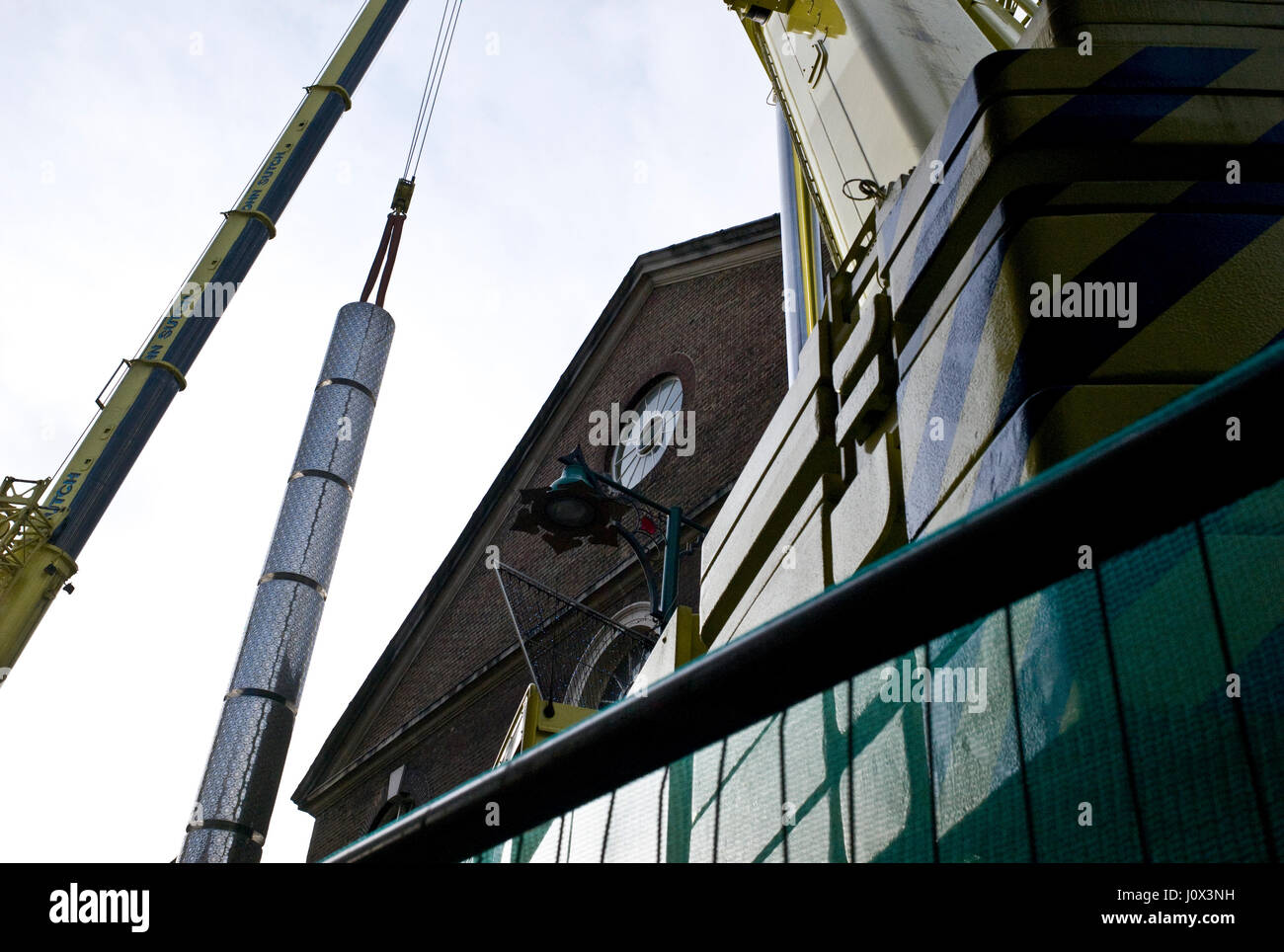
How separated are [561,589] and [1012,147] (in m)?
13.6

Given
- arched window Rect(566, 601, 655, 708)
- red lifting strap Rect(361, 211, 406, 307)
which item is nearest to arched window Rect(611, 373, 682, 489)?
arched window Rect(566, 601, 655, 708)

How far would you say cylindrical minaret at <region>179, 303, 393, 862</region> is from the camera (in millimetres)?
8391

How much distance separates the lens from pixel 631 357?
62.4 feet

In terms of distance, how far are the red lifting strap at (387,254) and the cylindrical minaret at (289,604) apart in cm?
189

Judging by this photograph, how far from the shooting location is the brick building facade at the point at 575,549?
15.2 m

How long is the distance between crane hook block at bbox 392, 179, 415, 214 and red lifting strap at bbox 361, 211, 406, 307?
66 cm

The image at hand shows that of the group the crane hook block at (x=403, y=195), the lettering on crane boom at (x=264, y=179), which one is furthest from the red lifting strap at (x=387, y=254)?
the lettering on crane boom at (x=264, y=179)

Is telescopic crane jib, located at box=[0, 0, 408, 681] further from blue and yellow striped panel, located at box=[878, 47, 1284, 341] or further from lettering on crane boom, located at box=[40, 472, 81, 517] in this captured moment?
blue and yellow striped panel, located at box=[878, 47, 1284, 341]

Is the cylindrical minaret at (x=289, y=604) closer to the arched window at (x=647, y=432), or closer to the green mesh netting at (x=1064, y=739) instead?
the arched window at (x=647, y=432)

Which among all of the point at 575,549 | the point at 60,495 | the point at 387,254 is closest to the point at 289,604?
the point at 60,495
